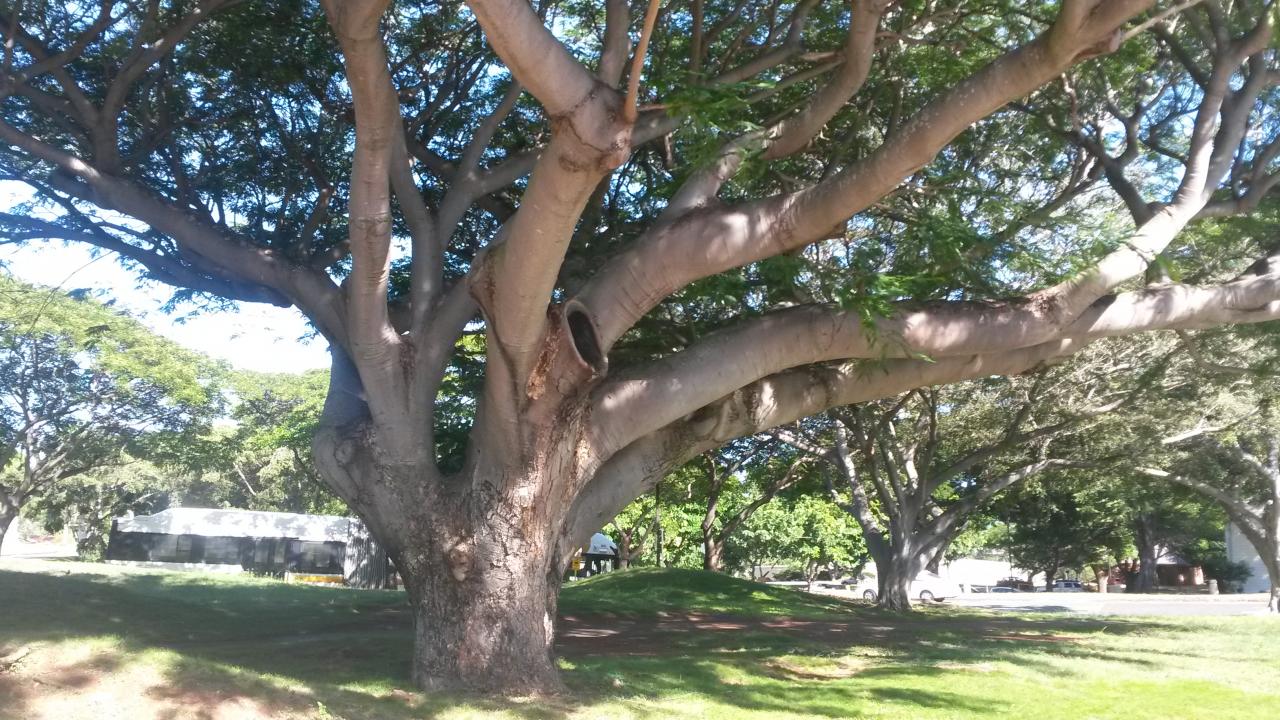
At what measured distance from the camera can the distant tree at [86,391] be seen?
91.9 ft

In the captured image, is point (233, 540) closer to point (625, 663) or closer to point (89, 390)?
point (89, 390)

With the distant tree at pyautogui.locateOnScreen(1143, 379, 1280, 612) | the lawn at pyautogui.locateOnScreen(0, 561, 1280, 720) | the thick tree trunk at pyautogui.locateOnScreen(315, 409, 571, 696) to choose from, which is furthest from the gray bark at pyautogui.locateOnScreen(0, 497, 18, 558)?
the distant tree at pyautogui.locateOnScreen(1143, 379, 1280, 612)

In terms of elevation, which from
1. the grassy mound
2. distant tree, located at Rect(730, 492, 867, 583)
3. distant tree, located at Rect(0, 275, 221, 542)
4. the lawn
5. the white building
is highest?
distant tree, located at Rect(0, 275, 221, 542)

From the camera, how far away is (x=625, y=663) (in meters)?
11.2

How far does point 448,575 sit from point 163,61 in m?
7.16

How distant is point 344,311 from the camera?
31.0ft

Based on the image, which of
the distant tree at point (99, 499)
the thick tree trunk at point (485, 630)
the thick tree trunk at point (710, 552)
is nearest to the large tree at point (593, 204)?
the thick tree trunk at point (485, 630)

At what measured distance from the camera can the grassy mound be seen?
21.1 meters

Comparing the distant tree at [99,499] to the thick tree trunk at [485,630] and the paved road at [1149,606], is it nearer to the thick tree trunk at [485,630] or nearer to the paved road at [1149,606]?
the paved road at [1149,606]

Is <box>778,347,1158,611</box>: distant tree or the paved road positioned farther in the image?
the paved road

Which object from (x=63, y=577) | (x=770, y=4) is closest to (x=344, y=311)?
(x=770, y=4)

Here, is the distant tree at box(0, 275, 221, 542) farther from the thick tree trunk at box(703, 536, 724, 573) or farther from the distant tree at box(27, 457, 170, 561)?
the thick tree trunk at box(703, 536, 724, 573)

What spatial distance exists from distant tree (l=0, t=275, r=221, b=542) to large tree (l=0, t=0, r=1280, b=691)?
55.1 ft

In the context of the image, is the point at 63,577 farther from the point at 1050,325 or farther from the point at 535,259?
the point at 1050,325
